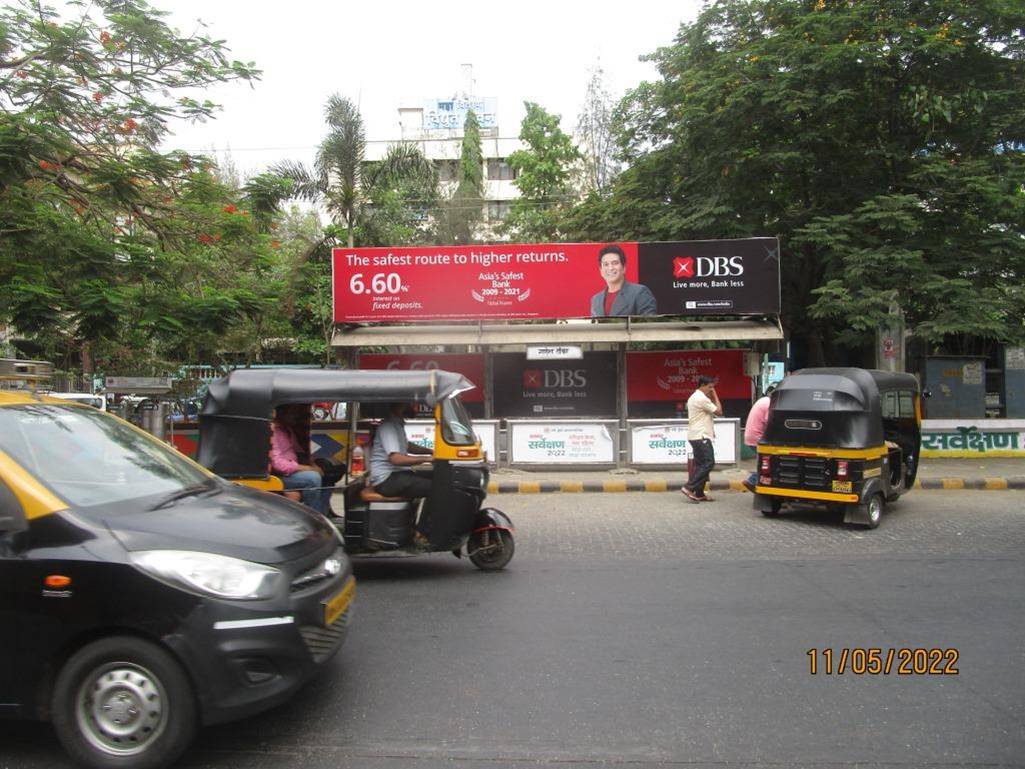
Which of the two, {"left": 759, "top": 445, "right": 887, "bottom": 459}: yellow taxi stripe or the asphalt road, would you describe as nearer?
the asphalt road

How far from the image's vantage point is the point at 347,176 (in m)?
20.5

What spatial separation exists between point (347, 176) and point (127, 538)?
18304mm

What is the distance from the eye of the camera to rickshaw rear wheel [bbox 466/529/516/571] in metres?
7.01

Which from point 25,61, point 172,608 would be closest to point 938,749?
point 172,608

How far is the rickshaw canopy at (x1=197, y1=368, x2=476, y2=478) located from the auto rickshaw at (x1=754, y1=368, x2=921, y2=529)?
475 cm

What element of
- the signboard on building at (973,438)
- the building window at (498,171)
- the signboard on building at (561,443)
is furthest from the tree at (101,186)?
the building window at (498,171)

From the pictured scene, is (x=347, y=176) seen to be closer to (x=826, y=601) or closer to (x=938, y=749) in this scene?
(x=826, y=601)

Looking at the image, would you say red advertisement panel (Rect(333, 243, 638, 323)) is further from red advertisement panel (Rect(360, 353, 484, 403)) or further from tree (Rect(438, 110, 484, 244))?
tree (Rect(438, 110, 484, 244))

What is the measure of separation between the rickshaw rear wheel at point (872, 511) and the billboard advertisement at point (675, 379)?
6952 mm

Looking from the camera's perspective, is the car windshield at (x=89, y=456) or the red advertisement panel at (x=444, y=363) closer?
the car windshield at (x=89, y=456)

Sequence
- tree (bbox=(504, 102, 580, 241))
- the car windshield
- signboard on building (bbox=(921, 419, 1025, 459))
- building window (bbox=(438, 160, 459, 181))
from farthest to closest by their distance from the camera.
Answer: building window (bbox=(438, 160, 459, 181)), tree (bbox=(504, 102, 580, 241)), signboard on building (bbox=(921, 419, 1025, 459)), the car windshield

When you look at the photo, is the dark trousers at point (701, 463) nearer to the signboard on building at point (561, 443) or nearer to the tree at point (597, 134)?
the signboard on building at point (561, 443)
